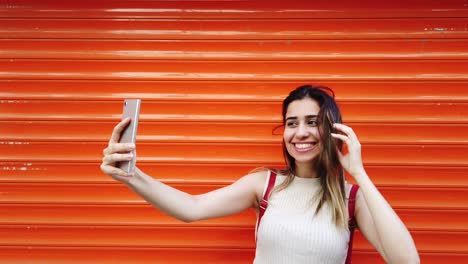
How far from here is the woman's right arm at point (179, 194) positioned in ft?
5.43

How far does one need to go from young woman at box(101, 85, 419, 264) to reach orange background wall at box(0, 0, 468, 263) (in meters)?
0.50

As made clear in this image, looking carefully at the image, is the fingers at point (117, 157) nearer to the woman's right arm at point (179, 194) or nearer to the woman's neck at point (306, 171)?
the woman's right arm at point (179, 194)

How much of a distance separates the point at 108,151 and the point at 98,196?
3.50ft

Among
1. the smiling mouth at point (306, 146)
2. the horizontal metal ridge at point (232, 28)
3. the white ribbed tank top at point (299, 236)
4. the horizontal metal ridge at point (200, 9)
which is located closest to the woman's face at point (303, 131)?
the smiling mouth at point (306, 146)

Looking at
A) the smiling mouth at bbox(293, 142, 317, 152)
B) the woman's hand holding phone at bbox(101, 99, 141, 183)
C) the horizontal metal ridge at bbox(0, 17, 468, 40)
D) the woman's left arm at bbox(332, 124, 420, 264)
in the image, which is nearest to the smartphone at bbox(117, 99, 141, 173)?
the woman's hand holding phone at bbox(101, 99, 141, 183)

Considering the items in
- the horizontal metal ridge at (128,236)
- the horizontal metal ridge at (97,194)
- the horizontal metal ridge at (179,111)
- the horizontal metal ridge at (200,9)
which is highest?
the horizontal metal ridge at (200,9)

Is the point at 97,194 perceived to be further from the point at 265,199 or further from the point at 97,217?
the point at 265,199

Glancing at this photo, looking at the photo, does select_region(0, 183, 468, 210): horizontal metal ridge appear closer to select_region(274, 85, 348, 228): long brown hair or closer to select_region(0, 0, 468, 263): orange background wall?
select_region(0, 0, 468, 263): orange background wall

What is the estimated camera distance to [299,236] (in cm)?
183

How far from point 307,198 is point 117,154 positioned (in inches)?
41.0

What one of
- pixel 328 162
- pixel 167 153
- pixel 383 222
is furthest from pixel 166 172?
pixel 383 222

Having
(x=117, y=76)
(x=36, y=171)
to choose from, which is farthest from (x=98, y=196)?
(x=117, y=76)

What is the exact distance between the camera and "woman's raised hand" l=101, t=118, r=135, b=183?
1.63m

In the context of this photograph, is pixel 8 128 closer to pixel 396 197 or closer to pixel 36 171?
pixel 36 171
